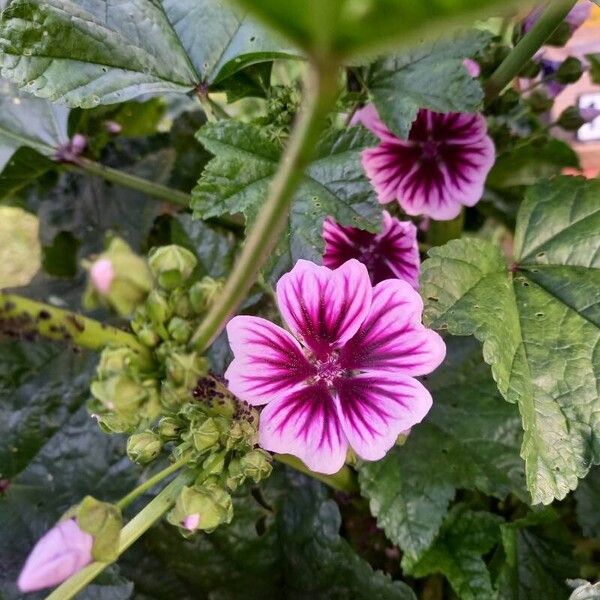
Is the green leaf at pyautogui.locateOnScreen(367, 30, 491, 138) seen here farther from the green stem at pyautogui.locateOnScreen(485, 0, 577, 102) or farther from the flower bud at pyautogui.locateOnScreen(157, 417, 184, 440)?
the flower bud at pyautogui.locateOnScreen(157, 417, 184, 440)

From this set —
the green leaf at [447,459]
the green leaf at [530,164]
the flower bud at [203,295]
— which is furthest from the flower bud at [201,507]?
the green leaf at [530,164]

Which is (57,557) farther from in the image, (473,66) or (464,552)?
(473,66)

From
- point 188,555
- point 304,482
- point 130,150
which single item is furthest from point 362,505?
point 130,150

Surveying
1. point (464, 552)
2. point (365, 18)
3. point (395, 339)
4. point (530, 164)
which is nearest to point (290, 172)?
point (365, 18)

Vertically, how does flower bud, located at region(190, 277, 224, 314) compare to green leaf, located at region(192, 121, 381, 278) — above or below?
below

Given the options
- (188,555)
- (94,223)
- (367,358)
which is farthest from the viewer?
(94,223)

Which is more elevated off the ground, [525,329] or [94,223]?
[525,329]

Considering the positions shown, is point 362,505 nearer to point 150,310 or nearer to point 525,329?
point 525,329

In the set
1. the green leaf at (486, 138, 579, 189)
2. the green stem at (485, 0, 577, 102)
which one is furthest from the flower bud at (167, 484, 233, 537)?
the green leaf at (486, 138, 579, 189)
